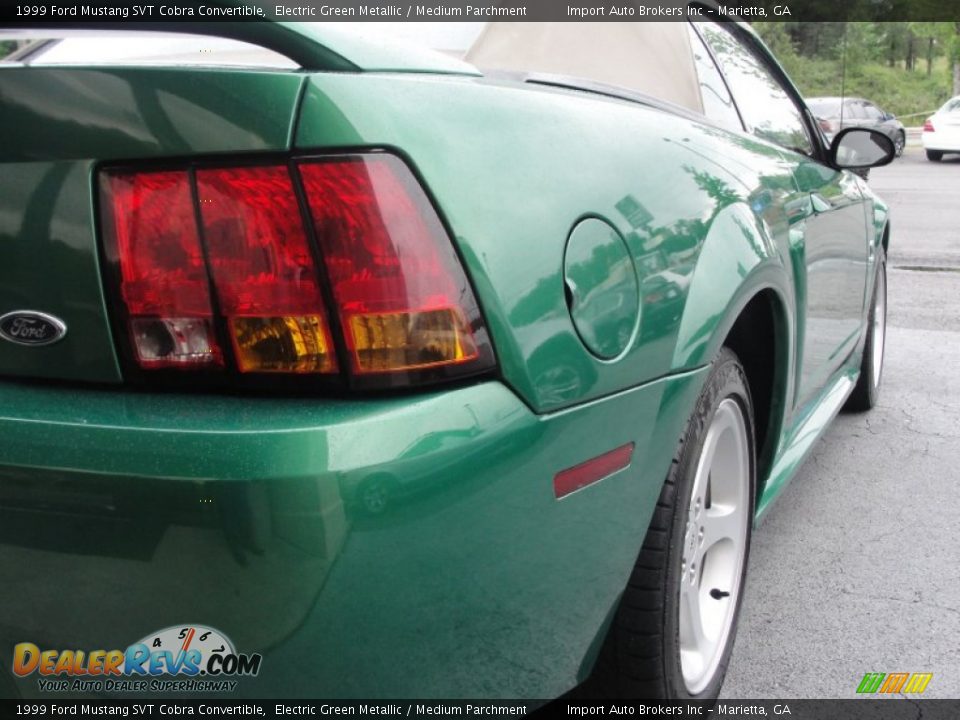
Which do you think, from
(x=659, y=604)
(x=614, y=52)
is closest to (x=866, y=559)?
(x=659, y=604)

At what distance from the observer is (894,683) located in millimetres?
2182

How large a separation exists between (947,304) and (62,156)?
6520 millimetres

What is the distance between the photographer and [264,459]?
44.6 inches

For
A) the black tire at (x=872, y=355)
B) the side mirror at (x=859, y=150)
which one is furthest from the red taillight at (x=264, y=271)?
the black tire at (x=872, y=355)

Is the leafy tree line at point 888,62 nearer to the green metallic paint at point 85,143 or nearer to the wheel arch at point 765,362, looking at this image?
the wheel arch at point 765,362

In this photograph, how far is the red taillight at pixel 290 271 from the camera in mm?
1207

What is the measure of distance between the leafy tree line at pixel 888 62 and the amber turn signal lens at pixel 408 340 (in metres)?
15.3

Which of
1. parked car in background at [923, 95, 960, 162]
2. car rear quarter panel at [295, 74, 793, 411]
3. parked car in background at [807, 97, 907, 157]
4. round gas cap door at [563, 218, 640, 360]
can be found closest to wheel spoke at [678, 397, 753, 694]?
car rear quarter panel at [295, 74, 793, 411]

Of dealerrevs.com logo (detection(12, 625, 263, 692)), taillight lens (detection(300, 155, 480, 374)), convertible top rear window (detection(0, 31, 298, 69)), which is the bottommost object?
dealerrevs.com logo (detection(12, 625, 263, 692))

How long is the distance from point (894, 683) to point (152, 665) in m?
1.69

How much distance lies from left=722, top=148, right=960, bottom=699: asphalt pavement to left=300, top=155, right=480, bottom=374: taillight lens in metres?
1.36

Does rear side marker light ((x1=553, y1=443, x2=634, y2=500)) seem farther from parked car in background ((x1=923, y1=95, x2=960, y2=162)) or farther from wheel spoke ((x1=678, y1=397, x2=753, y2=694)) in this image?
parked car in background ((x1=923, y1=95, x2=960, y2=162))

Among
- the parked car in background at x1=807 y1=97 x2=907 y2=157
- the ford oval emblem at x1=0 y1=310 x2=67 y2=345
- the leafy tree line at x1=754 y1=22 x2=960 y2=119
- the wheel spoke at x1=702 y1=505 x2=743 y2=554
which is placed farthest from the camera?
the leafy tree line at x1=754 y1=22 x2=960 y2=119

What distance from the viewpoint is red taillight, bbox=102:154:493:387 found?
1.21 meters
